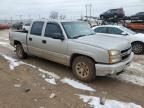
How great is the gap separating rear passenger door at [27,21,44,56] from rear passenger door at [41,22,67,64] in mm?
282

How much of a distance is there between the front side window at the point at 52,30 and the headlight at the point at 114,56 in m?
1.91

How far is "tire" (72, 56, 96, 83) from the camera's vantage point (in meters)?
5.45

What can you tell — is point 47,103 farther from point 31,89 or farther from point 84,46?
point 84,46

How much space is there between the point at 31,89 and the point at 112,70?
216cm

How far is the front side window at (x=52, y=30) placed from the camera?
6.38 m

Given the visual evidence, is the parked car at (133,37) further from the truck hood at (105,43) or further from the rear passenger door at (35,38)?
the truck hood at (105,43)

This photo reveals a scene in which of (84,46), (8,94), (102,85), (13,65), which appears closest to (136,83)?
(102,85)

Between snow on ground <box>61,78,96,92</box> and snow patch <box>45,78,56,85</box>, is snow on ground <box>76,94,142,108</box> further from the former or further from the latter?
snow patch <box>45,78,56,85</box>

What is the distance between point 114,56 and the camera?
5.15 metres

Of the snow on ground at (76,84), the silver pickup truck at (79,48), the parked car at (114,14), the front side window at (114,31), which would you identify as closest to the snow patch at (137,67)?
the silver pickup truck at (79,48)

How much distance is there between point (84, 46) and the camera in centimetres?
549

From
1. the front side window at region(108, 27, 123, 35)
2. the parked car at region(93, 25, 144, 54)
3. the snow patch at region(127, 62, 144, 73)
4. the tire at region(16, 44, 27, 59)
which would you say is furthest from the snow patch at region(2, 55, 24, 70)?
the front side window at region(108, 27, 123, 35)

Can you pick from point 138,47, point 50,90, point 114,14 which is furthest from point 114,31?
point 114,14

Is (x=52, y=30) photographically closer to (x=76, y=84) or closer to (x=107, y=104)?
(x=76, y=84)
